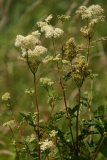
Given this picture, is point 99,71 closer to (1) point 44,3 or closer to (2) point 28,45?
(1) point 44,3

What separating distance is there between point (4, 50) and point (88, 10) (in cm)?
276

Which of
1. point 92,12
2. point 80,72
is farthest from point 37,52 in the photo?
point 92,12

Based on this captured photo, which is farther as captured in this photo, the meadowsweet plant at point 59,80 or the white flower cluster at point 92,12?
the white flower cluster at point 92,12

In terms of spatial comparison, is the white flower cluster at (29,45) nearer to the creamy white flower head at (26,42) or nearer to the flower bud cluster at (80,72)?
the creamy white flower head at (26,42)

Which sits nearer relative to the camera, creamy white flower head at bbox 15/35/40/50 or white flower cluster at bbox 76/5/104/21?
creamy white flower head at bbox 15/35/40/50

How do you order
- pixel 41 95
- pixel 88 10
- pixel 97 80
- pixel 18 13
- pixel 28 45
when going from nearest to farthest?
pixel 28 45, pixel 88 10, pixel 41 95, pixel 97 80, pixel 18 13

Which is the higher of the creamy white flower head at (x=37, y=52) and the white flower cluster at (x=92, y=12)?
the white flower cluster at (x=92, y=12)

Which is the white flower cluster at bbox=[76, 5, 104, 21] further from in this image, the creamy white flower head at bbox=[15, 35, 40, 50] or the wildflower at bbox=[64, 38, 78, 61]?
the creamy white flower head at bbox=[15, 35, 40, 50]

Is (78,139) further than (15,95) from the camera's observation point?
No

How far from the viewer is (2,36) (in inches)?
183

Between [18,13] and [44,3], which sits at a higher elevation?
[44,3]

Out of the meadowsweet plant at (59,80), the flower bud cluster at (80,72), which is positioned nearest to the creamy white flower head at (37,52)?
the meadowsweet plant at (59,80)

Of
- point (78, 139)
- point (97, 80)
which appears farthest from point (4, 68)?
point (78, 139)

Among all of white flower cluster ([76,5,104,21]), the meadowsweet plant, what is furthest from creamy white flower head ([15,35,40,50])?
white flower cluster ([76,5,104,21])
